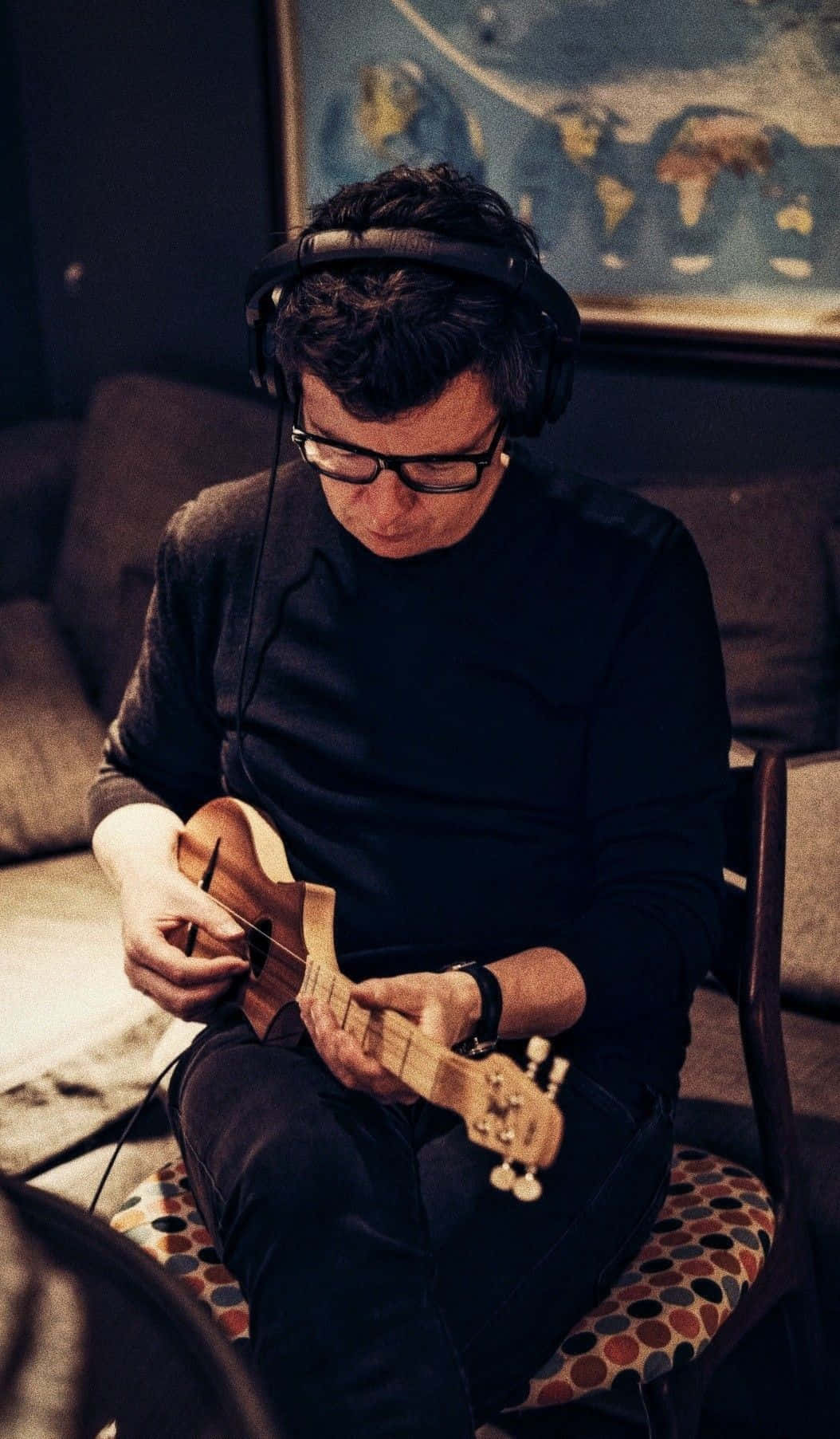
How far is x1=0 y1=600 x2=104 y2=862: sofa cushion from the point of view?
7.20 feet

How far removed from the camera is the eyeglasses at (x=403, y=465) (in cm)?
121

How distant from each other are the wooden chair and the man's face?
37 cm

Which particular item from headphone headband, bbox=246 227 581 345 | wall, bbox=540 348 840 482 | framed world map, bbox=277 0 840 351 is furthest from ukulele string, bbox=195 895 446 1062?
framed world map, bbox=277 0 840 351

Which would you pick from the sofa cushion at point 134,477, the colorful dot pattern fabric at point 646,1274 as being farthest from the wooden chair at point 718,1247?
the sofa cushion at point 134,477

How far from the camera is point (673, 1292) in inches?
48.6

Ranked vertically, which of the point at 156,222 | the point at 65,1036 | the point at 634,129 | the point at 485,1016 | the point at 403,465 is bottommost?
the point at 65,1036

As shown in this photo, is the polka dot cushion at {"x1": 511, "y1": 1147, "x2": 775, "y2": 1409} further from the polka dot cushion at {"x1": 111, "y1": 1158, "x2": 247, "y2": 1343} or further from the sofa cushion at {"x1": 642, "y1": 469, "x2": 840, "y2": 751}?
the sofa cushion at {"x1": 642, "y1": 469, "x2": 840, "y2": 751}

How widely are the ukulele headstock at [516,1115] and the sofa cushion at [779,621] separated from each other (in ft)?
3.83

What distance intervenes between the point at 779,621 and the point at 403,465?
0.95 meters

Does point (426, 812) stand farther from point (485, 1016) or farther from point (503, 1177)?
point (503, 1177)

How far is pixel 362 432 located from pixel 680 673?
13.8 inches

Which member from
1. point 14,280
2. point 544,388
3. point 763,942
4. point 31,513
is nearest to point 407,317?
point 544,388

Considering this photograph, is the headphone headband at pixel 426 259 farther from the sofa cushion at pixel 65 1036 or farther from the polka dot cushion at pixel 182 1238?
the sofa cushion at pixel 65 1036

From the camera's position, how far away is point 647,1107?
1282 mm
